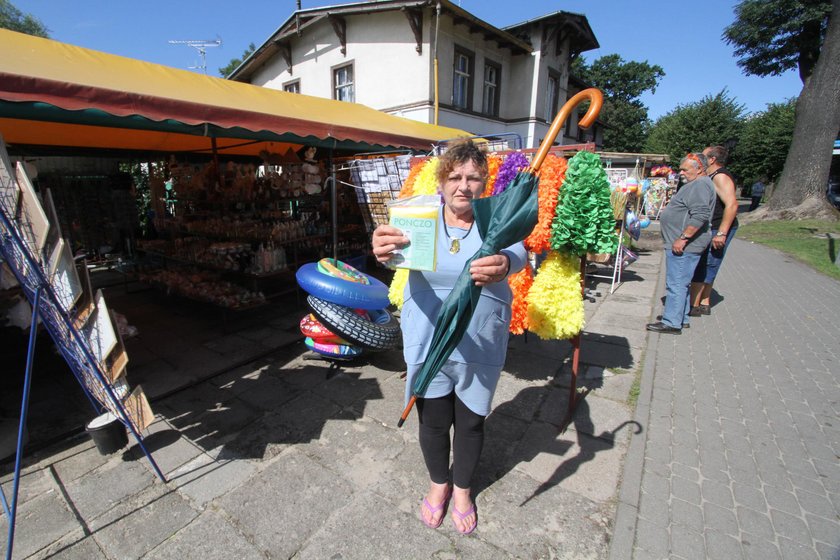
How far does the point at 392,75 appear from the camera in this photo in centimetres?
1143

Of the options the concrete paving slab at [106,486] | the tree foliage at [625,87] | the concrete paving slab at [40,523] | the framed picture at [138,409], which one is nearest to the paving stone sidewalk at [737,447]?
the framed picture at [138,409]

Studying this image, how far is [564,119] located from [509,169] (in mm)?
1425

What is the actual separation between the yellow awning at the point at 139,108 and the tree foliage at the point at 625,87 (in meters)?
39.2

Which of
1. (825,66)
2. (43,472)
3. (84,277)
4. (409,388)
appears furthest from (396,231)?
(825,66)

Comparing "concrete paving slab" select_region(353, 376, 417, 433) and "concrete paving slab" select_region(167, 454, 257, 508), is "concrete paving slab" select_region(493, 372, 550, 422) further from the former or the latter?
A: "concrete paving slab" select_region(167, 454, 257, 508)

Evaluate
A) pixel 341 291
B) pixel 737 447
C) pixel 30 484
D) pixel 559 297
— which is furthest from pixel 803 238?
pixel 30 484

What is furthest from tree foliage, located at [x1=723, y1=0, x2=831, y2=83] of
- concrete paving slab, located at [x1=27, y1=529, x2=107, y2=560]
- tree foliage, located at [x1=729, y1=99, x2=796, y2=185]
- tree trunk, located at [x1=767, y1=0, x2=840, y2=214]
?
concrete paving slab, located at [x1=27, y1=529, x2=107, y2=560]

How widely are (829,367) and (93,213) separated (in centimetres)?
1310

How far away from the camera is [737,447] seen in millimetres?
2641

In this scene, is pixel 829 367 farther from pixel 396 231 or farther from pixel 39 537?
pixel 39 537

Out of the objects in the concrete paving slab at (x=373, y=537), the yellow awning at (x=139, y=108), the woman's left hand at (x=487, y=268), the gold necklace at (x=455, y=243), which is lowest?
the concrete paving slab at (x=373, y=537)

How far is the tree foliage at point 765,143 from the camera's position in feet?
79.2

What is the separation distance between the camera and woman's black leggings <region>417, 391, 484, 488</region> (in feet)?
6.17

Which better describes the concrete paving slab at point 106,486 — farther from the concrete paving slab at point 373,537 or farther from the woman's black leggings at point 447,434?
the woman's black leggings at point 447,434
